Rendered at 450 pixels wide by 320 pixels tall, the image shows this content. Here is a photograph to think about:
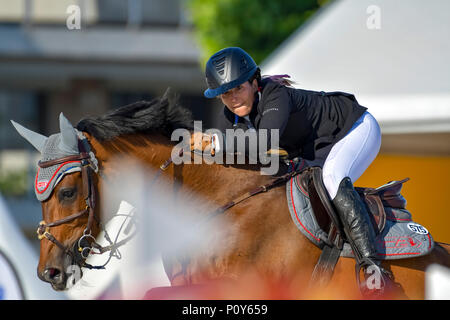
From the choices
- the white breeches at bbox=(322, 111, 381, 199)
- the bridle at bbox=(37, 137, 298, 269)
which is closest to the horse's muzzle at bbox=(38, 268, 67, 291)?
the bridle at bbox=(37, 137, 298, 269)

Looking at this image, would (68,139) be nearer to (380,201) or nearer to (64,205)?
(64,205)

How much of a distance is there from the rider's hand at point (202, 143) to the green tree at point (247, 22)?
224 inches

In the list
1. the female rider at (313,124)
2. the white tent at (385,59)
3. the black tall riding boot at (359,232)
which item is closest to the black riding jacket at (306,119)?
the female rider at (313,124)

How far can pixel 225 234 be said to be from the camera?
123 inches

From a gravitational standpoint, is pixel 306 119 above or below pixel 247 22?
below

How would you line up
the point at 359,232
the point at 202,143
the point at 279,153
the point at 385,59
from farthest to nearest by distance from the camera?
the point at 385,59 → the point at 279,153 → the point at 202,143 → the point at 359,232

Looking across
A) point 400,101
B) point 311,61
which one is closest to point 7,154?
point 311,61

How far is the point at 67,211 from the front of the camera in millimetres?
3152

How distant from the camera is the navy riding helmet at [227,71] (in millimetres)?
3164

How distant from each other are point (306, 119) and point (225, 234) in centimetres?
76

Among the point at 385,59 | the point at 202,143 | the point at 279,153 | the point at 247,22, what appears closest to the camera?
the point at 202,143

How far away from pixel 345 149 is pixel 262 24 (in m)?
5.74

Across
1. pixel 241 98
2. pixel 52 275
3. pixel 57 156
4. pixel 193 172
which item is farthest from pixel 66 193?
pixel 241 98
